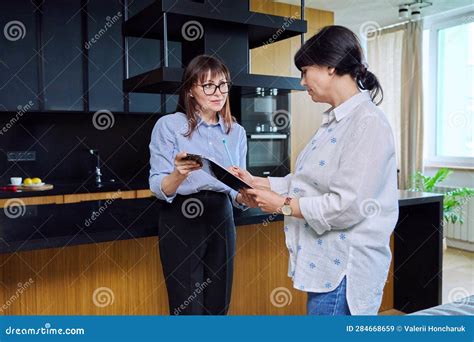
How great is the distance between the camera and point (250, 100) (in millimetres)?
4254

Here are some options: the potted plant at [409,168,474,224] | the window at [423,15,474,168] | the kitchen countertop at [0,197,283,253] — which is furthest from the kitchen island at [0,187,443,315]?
the window at [423,15,474,168]

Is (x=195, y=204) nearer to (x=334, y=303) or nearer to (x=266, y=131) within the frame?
(x=334, y=303)

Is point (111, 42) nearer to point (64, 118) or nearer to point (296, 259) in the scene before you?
point (64, 118)

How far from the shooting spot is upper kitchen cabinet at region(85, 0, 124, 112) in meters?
3.69

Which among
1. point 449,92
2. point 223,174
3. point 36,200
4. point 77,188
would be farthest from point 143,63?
point 449,92

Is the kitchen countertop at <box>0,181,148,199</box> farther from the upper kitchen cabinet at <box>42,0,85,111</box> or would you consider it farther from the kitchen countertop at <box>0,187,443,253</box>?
the kitchen countertop at <box>0,187,443,253</box>

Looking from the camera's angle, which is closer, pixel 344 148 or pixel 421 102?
pixel 344 148

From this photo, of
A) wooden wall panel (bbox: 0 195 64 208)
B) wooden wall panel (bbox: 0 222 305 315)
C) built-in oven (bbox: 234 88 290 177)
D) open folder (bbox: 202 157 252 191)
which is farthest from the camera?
built-in oven (bbox: 234 88 290 177)

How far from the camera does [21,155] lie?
3797mm

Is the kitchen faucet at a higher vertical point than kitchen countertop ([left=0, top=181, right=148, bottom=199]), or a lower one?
higher

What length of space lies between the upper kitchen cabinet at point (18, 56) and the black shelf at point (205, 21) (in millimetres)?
1144

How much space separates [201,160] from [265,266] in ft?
3.61

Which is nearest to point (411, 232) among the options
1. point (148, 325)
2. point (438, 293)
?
point (438, 293)

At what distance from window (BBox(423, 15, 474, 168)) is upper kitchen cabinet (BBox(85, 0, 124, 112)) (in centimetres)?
334
